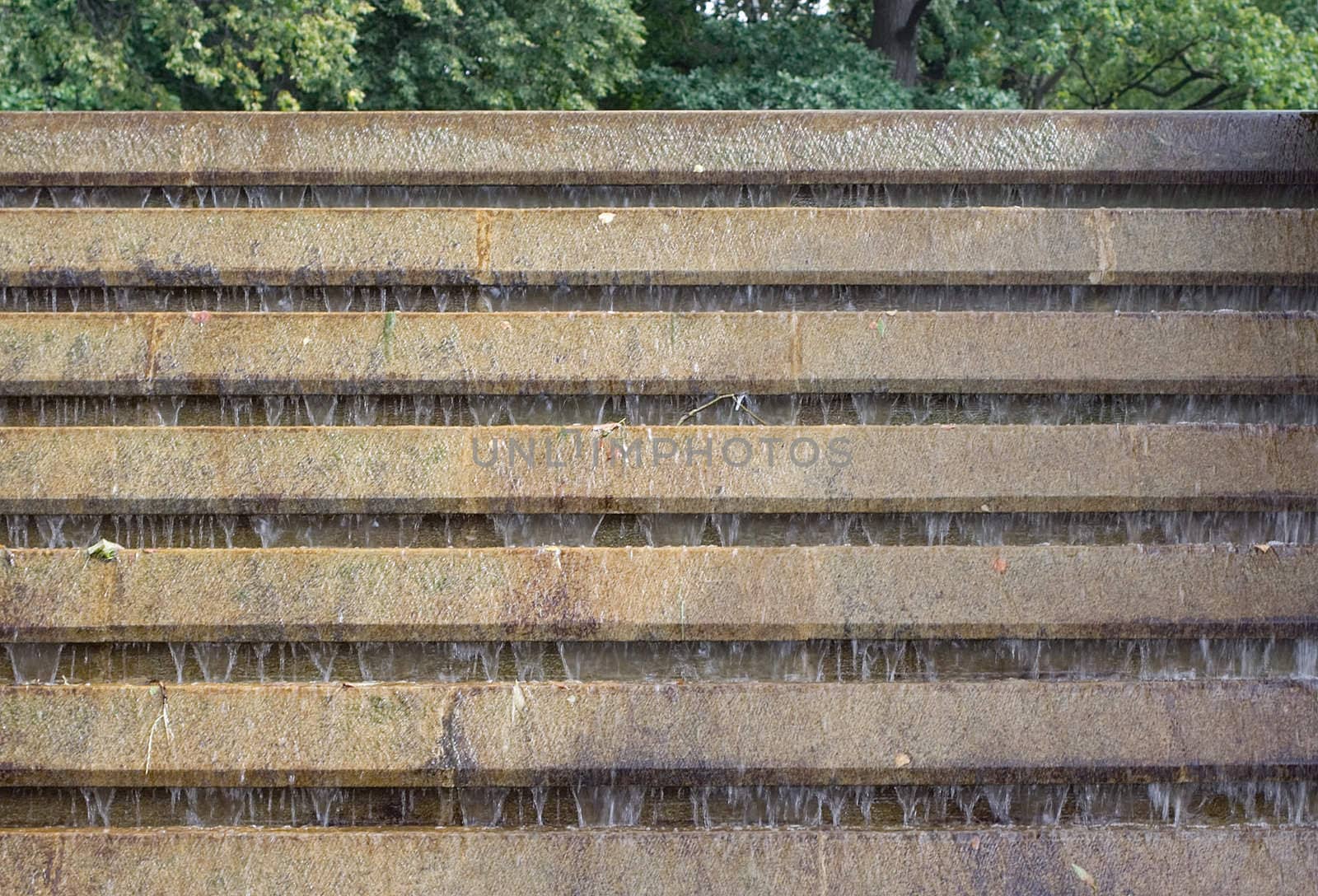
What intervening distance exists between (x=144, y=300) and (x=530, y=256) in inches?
68.3

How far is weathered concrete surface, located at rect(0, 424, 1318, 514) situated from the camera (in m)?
4.39

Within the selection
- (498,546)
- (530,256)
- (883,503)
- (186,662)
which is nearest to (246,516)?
(186,662)

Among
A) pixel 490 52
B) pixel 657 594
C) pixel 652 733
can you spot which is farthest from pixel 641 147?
pixel 490 52

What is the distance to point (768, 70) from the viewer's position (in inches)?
609

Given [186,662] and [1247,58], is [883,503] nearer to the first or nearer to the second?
[186,662]

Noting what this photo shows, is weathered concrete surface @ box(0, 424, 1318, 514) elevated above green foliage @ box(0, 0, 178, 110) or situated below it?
below

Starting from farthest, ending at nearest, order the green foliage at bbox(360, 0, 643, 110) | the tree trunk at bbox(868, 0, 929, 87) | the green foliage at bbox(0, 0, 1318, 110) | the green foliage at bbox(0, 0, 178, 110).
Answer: the tree trunk at bbox(868, 0, 929, 87)
the green foliage at bbox(360, 0, 643, 110)
the green foliage at bbox(0, 0, 1318, 110)
the green foliage at bbox(0, 0, 178, 110)

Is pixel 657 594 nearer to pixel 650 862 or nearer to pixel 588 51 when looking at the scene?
pixel 650 862

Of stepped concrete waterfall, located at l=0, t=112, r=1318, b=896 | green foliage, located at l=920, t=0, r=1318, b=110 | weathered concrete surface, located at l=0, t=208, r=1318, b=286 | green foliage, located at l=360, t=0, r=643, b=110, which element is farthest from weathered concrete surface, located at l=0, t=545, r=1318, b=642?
green foliage, located at l=920, t=0, r=1318, b=110

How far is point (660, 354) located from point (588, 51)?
33.0ft

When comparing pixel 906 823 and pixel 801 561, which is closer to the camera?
pixel 906 823

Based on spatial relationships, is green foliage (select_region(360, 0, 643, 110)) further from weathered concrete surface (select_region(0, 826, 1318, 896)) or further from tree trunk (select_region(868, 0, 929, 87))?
weathered concrete surface (select_region(0, 826, 1318, 896))

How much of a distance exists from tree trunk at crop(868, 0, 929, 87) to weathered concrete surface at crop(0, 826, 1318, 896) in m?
14.0

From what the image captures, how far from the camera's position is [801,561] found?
429cm
